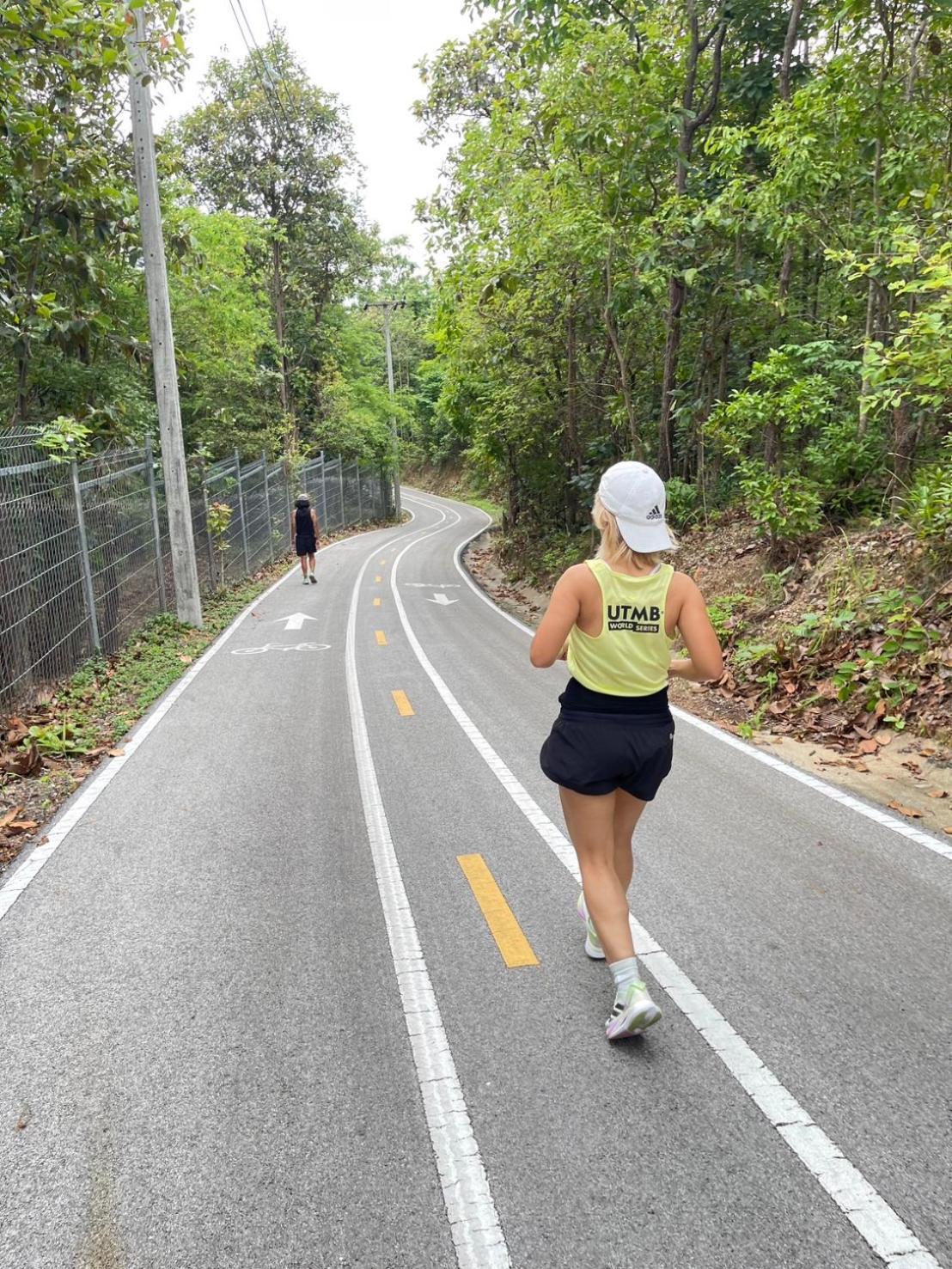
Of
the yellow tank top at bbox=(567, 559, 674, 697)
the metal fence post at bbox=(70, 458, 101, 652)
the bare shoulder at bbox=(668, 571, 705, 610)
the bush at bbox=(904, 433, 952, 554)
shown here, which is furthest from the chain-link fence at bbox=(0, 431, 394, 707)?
the bush at bbox=(904, 433, 952, 554)

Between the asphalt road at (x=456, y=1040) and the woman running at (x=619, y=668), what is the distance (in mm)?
475

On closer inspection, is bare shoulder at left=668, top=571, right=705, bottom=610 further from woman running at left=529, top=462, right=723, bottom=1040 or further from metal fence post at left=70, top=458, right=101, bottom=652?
metal fence post at left=70, top=458, right=101, bottom=652

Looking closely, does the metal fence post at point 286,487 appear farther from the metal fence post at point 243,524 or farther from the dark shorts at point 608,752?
the dark shorts at point 608,752

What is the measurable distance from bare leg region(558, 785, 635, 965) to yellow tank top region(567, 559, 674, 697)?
0.46m

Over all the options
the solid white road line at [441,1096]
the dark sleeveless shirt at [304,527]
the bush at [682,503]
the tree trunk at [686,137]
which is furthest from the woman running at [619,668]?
the dark sleeveless shirt at [304,527]

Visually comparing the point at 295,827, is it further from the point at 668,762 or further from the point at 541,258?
the point at 541,258

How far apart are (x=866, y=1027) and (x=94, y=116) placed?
14.5 m

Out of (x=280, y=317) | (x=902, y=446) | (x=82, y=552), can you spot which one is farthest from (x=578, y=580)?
(x=280, y=317)

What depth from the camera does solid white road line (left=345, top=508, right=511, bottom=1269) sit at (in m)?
2.34

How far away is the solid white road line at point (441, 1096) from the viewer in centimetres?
234

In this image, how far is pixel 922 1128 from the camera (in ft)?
8.82

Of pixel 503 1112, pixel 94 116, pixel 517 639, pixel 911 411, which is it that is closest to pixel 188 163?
pixel 94 116

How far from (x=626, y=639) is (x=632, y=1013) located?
1.37 m

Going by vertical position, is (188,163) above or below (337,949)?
above
